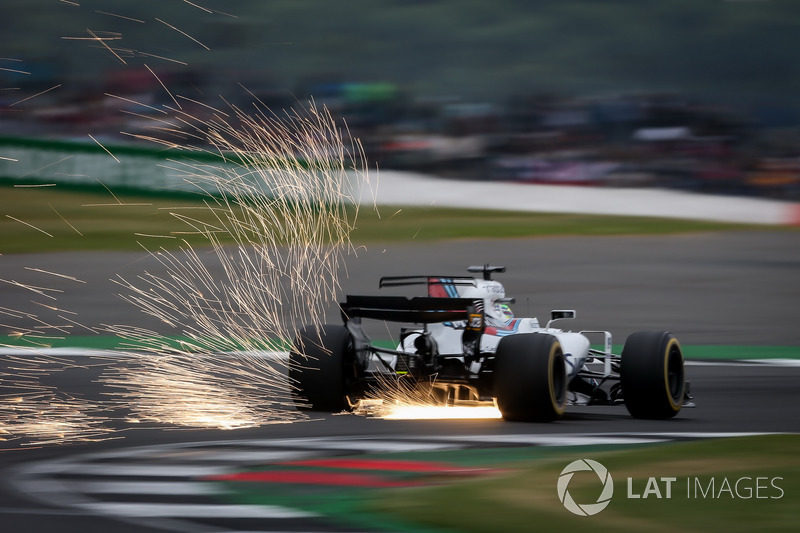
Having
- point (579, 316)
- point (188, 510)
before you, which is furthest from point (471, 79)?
Answer: point (188, 510)

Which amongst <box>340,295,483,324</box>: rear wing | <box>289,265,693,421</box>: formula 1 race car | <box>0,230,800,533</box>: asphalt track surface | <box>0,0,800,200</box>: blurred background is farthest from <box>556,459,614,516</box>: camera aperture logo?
<box>0,0,800,200</box>: blurred background

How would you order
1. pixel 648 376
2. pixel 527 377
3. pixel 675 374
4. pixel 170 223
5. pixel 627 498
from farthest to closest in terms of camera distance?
1. pixel 170 223
2. pixel 675 374
3. pixel 648 376
4. pixel 527 377
5. pixel 627 498

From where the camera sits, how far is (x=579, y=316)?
1791 cm

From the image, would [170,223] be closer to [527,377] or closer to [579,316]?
[579,316]

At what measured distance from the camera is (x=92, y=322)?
56.9 feet

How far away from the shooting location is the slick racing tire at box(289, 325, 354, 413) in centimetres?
948

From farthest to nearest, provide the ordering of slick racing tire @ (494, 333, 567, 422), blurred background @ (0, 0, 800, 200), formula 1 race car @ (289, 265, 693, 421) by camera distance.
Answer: blurred background @ (0, 0, 800, 200)
formula 1 race car @ (289, 265, 693, 421)
slick racing tire @ (494, 333, 567, 422)

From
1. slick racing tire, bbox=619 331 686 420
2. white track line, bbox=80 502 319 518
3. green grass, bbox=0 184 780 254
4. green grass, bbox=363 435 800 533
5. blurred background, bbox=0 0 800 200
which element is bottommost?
white track line, bbox=80 502 319 518

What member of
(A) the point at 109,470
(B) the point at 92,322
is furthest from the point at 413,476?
(B) the point at 92,322

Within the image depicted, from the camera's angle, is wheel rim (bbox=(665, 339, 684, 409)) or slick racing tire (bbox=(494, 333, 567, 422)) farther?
wheel rim (bbox=(665, 339, 684, 409))

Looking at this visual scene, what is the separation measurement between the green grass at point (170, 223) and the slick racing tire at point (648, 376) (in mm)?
15781

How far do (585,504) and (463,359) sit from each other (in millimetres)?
3699

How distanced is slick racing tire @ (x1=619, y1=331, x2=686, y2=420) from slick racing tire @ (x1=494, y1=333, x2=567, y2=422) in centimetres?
74

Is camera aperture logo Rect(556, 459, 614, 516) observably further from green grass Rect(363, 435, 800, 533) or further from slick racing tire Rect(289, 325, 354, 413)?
slick racing tire Rect(289, 325, 354, 413)
